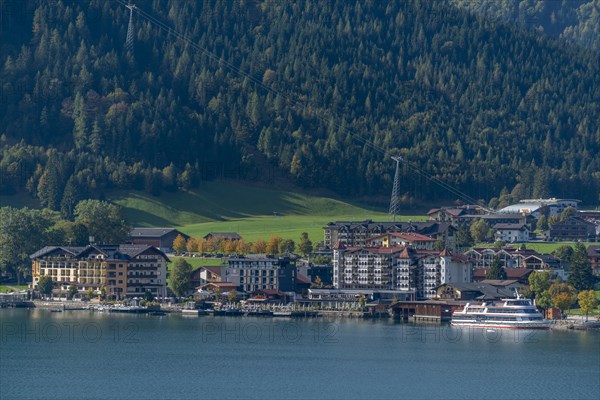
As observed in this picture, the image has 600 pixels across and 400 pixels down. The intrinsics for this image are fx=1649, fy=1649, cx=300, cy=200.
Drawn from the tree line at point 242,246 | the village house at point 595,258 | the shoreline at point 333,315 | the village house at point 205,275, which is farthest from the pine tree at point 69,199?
the village house at point 595,258

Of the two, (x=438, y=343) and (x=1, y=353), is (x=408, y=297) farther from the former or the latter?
(x=1, y=353)

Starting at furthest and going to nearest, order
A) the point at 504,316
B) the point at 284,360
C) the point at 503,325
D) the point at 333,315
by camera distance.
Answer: the point at 333,315, the point at 504,316, the point at 503,325, the point at 284,360

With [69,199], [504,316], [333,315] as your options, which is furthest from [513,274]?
[69,199]

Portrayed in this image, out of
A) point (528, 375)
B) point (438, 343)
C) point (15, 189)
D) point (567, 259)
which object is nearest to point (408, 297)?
point (567, 259)

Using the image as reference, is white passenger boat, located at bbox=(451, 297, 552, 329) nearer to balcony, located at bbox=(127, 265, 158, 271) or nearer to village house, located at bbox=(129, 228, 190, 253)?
balcony, located at bbox=(127, 265, 158, 271)

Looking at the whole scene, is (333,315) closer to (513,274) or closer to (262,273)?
(262,273)

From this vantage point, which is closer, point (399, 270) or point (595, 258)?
point (399, 270)
